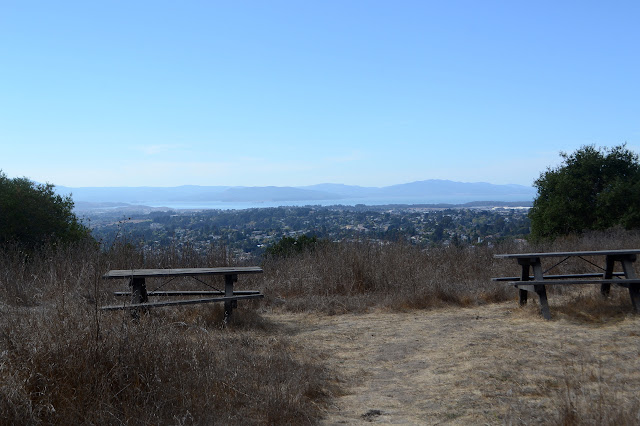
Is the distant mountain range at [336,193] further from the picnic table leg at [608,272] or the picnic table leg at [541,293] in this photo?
the picnic table leg at [541,293]

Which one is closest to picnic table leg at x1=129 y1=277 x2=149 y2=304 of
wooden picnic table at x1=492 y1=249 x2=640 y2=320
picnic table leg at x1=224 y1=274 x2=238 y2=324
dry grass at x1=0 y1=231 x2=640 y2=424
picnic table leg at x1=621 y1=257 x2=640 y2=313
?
dry grass at x1=0 y1=231 x2=640 y2=424

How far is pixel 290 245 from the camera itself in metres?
14.1

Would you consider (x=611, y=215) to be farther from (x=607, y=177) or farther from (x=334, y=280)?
(x=334, y=280)

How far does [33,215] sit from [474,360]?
1070cm

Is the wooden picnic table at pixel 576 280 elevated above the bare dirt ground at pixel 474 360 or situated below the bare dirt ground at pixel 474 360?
above

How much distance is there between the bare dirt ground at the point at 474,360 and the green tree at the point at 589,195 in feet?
37.5

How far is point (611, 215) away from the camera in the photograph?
18000 mm

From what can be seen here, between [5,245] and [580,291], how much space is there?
10702 millimetres

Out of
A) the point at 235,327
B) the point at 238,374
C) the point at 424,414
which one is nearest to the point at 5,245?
the point at 235,327

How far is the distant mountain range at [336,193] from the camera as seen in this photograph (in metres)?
84.3

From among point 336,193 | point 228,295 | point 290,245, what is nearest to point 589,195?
point 290,245

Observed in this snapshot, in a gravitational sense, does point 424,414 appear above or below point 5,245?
below

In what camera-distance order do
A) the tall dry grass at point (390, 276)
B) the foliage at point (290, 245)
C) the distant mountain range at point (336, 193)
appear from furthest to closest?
the distant mountain range at point (336, 193)
the foliage at point (290, 245)
the tall dry grass at point (390, 276)

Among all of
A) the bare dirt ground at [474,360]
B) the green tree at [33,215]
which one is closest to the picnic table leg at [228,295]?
the bare dirt ground at [474,360]
